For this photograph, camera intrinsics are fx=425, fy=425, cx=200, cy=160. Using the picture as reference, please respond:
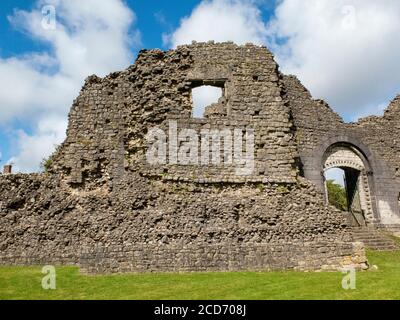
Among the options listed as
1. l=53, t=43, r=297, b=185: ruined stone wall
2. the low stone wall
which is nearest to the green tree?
l=53, t=43, r=297, b=185: ruined stone wall

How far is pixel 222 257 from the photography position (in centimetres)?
1177

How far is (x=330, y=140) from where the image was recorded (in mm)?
24078

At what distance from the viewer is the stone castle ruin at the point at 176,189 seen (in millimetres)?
12023

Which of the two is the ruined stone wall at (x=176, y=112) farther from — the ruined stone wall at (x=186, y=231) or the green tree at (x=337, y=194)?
the green tree at (x=337, y=194)

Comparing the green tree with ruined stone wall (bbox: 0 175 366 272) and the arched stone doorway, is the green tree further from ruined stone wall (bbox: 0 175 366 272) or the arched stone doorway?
ruined stone wall (bbox: 0 175 366 272)

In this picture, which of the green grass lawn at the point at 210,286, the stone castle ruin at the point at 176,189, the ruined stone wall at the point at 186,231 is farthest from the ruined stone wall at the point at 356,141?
the green grass lawn at the point at 210,286

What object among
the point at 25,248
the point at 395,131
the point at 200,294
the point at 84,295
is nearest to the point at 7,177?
the point at 25,248

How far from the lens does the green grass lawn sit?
8898 millimetres

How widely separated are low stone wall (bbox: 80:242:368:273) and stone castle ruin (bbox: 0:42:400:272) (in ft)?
0.09

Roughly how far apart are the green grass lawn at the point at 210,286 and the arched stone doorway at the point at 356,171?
12.6 meters

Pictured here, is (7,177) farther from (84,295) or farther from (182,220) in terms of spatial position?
(84,295)

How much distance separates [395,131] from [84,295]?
22.3 metres

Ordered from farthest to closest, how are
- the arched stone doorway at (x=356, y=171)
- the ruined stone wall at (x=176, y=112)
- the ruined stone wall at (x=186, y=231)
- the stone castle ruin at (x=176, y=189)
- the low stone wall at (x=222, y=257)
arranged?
the arched stone doorway at (x=356, y=171)
the ruined stone wall at (x=176, y=112)
the stone castle ruin at (x=176, y=189)
the ruined stone wall at (x=186, y=231)
the low stone wall at (x=222, y=257)

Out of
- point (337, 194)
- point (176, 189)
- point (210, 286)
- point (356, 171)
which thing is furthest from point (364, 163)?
point (337, 194)
